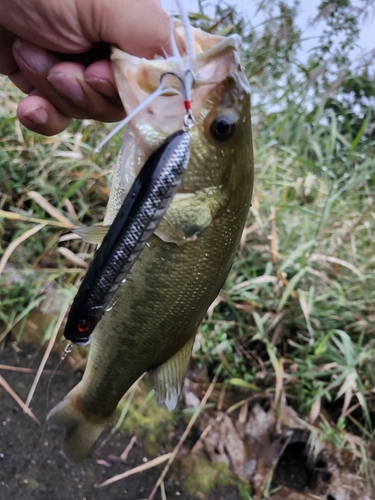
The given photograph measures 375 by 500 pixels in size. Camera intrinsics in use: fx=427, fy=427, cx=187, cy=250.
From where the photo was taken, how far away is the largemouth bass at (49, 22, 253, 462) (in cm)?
87

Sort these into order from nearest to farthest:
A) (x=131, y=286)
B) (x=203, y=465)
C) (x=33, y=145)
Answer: (x=131, y=286) < (x=203, y=465) < (x=33, y=145)

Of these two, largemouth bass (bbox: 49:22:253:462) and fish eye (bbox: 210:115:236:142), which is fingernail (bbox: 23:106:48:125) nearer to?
largemouth bass (bbox: 49:22:253:462)

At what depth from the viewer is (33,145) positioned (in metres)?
2.68

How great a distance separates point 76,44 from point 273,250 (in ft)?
5.59

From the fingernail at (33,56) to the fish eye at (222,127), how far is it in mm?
591

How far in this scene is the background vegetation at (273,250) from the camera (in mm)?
2326

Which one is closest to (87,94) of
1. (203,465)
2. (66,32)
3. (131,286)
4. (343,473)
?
(66,32)

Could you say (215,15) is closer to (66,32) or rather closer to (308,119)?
(308,119)

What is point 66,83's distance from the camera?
1.15 m

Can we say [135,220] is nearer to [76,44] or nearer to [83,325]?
[83,325]

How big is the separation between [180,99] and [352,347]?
6.40 feet

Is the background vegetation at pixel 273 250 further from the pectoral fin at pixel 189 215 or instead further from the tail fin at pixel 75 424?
the pectoral fin at pixel 189 215

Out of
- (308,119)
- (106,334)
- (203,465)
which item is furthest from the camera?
(308,119)

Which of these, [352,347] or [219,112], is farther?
[352,347]
